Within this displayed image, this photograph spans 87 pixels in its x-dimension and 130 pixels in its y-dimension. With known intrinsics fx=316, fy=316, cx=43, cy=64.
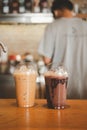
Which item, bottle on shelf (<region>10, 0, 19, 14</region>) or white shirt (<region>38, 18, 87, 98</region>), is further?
bottle on shelf (<region>10, 0, 19, 14</region>)

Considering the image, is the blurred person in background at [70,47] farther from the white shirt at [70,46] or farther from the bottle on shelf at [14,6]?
the bottle on shelf at [14,6]

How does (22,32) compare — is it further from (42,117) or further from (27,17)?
(42,117)

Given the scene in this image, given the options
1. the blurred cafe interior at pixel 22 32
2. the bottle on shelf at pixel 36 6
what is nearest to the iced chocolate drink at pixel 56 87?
the blurred cafe interior at pixel 22 32

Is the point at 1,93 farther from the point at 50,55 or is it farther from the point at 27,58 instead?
the point at 50,55

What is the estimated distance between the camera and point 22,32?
13.6 ft

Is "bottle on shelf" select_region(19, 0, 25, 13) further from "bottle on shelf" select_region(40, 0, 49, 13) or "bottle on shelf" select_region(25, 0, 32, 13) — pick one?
"bottle on shelf" select_region(40, 0, 49, 13)

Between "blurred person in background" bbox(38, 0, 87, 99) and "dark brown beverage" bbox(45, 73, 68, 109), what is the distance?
1.45 metres

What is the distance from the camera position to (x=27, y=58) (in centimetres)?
386

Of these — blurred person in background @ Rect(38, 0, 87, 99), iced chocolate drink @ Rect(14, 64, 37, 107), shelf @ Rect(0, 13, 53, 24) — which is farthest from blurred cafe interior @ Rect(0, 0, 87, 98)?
iced chocolate drink @ Rect(14, 64, 37, 107)

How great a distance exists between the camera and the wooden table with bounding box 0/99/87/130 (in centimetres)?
104

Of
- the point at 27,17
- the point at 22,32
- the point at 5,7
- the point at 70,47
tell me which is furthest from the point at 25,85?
the point at 22,32

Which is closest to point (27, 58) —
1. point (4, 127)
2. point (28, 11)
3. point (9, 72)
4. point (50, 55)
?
point (9, 72)

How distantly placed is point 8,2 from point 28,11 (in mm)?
311

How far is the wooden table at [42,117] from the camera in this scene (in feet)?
3.42
